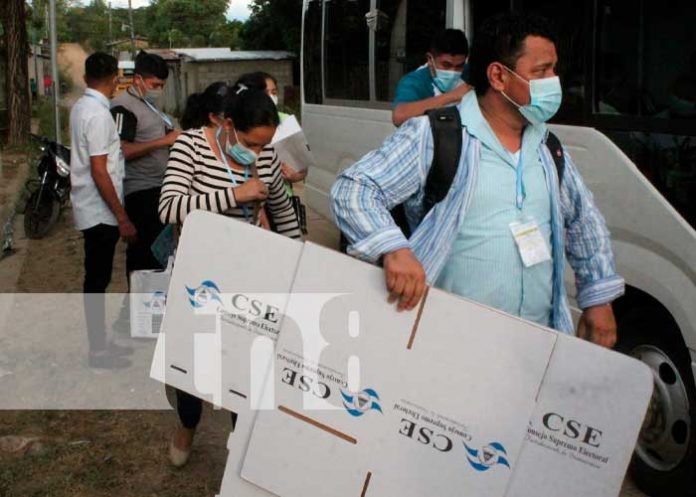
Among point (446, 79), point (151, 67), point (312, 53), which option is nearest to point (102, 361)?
point (151, 67)

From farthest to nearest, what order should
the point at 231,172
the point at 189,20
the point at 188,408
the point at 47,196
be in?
the point at 189,20, the point at 47,196, the point at 188,408, the point at 231,172

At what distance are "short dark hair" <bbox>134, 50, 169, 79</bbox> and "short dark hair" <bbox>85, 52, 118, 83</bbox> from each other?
353 millimetres

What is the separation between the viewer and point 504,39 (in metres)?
2.46

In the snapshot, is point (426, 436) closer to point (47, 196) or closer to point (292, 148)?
point (292, 148)

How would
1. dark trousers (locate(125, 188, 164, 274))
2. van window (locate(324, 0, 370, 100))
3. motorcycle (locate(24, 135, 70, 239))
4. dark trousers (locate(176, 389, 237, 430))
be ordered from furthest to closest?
1. motorcycle (locate(24, 135, 70, 239))
2. van window (locate(324, 0, 370, 100))
3. dark trousers (locate(125, 188, 164, 274))
4. dark trousers (locate(176, 389, 237, 430))

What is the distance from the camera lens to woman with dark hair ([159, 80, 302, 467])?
340 centimetres

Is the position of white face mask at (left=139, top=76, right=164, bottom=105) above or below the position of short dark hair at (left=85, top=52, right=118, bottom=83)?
below

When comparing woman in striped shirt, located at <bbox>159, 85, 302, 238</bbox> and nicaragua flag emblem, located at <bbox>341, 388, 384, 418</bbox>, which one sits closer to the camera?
nicaragua flag emblem, located at <bbox>341, 388, 384, 418</bbox>

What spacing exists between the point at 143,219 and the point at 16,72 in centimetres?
1273

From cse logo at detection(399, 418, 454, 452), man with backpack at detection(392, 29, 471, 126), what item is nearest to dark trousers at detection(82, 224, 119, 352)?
man with backpack at detection(392, 29, 471, 126)

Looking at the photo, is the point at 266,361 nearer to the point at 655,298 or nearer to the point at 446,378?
the point at 446,378

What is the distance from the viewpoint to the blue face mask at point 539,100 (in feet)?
8.03

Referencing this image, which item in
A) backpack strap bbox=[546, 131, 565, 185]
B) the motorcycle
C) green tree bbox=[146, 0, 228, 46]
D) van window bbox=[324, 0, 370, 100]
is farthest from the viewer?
green tree bbox=[146, 0, 228, 46]

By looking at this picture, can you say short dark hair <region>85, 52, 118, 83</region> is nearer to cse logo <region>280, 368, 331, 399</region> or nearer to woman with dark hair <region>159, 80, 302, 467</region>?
woman with dark hair <region>159, 80, 302, 467</region>
